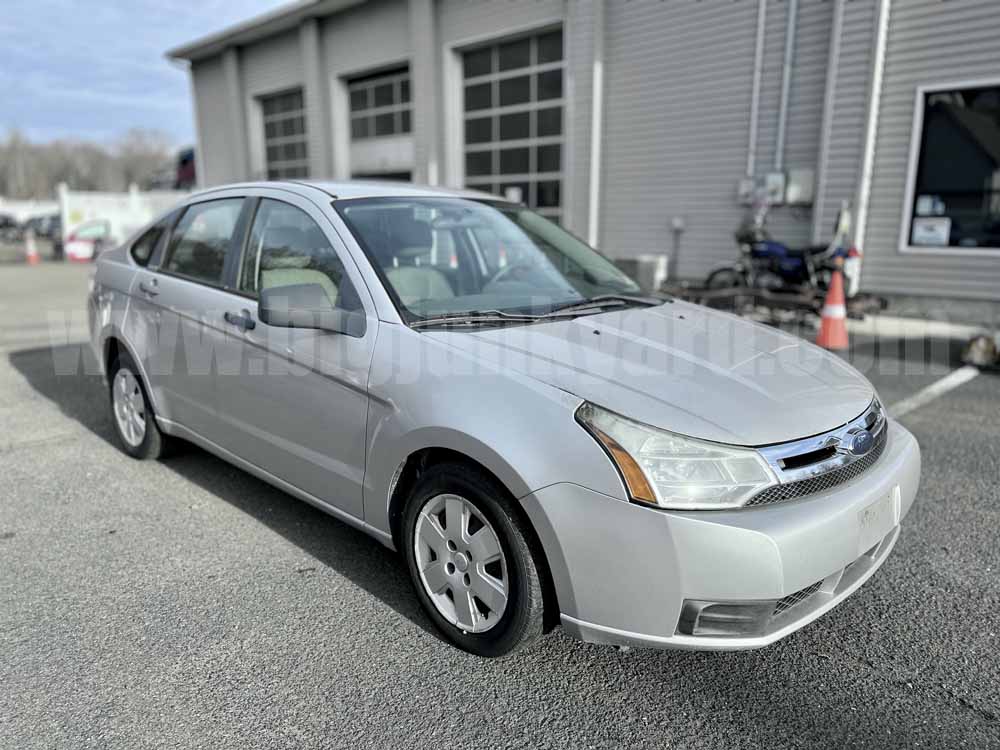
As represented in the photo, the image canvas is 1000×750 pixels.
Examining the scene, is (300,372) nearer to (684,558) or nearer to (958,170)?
(684,558)

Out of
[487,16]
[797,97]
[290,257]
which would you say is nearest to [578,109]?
[487,16]

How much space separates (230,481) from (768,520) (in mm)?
3058

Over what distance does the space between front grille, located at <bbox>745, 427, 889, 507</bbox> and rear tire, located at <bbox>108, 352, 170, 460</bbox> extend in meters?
3.37

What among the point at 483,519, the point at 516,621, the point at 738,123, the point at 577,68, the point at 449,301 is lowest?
the point at 516,621

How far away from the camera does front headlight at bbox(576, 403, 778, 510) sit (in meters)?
2.08

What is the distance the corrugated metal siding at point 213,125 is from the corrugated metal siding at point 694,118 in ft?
41.1

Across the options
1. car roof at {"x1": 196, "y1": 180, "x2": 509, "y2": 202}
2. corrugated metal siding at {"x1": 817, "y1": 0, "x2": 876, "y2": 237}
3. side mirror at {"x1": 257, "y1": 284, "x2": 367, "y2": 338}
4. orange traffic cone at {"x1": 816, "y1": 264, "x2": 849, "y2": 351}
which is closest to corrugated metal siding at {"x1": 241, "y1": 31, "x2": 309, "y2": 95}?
corrugated metal siding at {"x1": 817, "y1": 0, "x2": 876, "y2": 237}

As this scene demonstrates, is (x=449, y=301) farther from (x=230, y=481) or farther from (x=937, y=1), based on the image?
(x=937, y=1)

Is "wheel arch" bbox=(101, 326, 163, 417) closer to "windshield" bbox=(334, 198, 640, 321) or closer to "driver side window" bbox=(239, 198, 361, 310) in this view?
"driver side window" bbox=(239, 198, 361, 310)

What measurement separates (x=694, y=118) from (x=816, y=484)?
1024 centimetres

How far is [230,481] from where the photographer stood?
412cm

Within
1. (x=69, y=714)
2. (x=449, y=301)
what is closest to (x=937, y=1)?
(x=449, y=301)

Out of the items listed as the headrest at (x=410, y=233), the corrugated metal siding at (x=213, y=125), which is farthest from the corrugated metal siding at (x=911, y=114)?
the corrugated metal siding at (x=213, y=125)

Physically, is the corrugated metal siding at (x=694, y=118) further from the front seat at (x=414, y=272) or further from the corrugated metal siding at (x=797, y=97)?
the front seat at (x=414, y=272)
